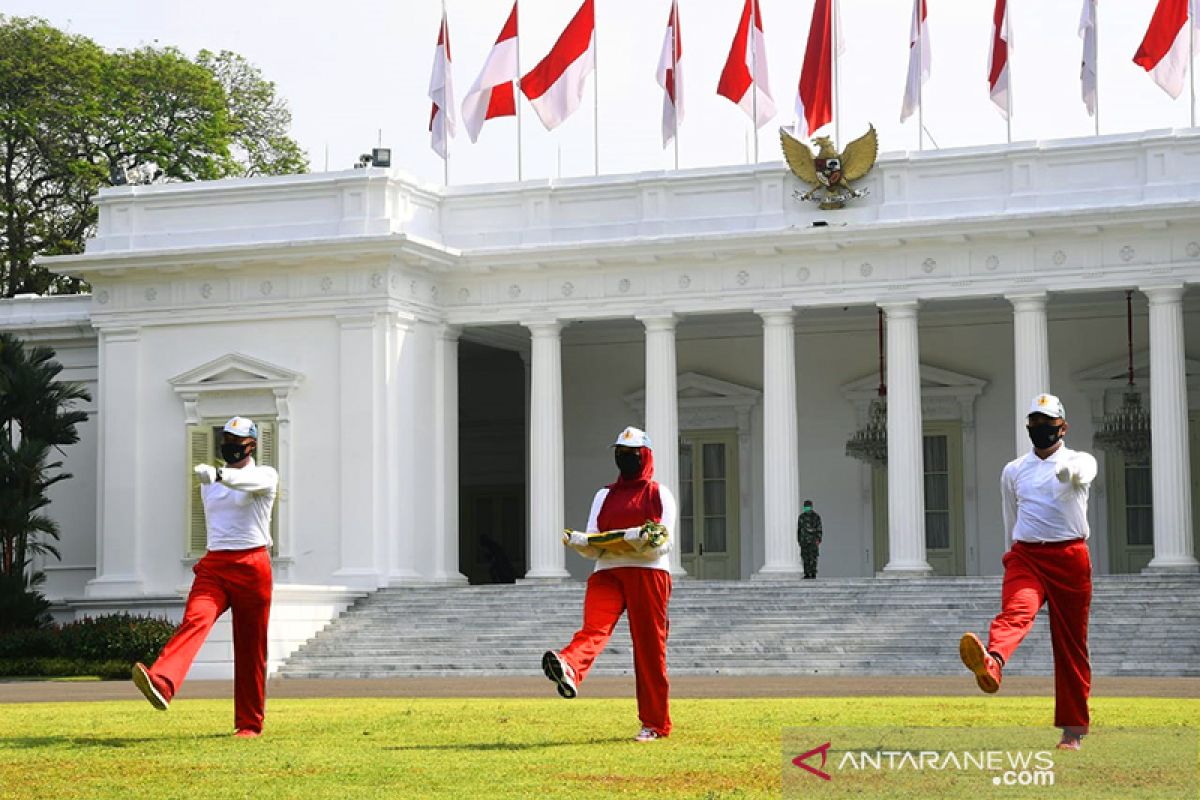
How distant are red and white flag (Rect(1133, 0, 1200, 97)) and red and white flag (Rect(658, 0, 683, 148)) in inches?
306

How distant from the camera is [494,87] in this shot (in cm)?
3434

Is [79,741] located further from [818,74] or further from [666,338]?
[818,74]

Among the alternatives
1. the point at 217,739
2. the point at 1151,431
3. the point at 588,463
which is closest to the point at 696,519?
the point at 588,463

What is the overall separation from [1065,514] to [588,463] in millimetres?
27054

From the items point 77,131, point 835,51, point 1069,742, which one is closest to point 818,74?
point 835,51

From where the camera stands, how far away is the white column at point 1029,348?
3112 cm

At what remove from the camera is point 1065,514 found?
11258 mm

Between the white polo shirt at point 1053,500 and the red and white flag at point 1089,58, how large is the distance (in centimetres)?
2194

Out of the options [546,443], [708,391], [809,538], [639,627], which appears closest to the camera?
[639,627]

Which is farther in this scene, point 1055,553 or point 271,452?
point 271,452

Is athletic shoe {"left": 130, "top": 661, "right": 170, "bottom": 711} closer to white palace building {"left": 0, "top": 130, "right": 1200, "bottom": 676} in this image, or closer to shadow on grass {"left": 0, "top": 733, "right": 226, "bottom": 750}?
shadow on grass {"left": 0, "top": 733, "right": 226, "bottom": 750}

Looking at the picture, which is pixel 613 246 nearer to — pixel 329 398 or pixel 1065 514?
pixel 329 398

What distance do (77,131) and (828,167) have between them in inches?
866

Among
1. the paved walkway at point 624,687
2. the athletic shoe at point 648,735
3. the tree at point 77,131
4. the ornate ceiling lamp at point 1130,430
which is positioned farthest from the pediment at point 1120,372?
the athletic shoe at point 648,735
